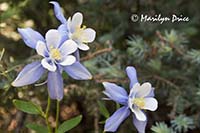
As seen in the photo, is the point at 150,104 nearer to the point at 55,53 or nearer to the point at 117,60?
the point at 55,53

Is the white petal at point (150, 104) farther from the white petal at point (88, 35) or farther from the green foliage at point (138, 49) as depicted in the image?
the green foliage at point (138, 49)

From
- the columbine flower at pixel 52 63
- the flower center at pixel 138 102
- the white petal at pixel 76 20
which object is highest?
the white petal at pixel 76 20

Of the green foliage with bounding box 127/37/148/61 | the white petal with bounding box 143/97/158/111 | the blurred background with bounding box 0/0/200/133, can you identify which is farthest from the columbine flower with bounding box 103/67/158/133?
the green foliage with bounding box 127/37/148/61

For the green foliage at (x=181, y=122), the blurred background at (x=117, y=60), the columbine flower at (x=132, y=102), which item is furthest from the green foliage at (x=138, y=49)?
the columbine flower at (x=132, y=102)

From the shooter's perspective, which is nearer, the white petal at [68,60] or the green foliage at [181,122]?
the white petal at [68,60]

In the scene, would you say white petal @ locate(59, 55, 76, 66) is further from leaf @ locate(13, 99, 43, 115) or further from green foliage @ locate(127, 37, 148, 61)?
green foliage @ locate(127, 37, 148, 61)

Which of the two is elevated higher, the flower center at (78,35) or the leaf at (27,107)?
the flower center at (78,35)

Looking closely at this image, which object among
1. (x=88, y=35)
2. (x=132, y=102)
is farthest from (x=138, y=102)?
(x=88, y=35)
